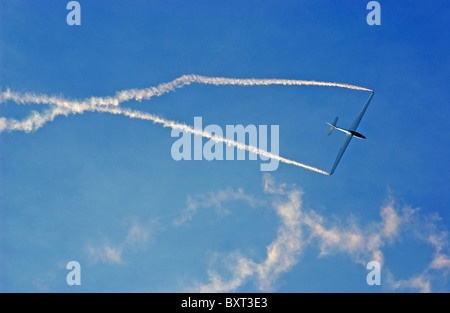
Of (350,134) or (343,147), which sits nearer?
(350,134)

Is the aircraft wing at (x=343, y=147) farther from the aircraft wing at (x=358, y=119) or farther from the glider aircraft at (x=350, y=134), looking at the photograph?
the aircraft wing at (x=358, y=119)

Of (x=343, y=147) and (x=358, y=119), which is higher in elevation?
(x=358, y=119)

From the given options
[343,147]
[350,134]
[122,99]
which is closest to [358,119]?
[350,134]

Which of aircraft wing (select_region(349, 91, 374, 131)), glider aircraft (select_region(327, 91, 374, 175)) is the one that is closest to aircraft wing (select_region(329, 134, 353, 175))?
glider aircraft (select_region(327, 91, 374, 175))

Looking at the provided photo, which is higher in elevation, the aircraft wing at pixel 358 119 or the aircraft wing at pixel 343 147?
the aircraft wing at pixel 358 119

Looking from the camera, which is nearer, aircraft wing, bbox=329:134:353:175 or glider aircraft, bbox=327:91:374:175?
glider aircraft, bbox=327:91:374:175

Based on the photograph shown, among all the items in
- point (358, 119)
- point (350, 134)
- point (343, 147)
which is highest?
point (358, 119)

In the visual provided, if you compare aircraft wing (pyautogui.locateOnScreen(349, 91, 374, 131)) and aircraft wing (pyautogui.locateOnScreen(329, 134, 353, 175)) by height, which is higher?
aircraft wing (pyautogui.locateOnScreen(349, 91, 374, 131))

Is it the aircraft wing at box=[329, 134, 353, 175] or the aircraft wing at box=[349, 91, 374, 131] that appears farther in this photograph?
the aircraft wing at box=[329, 134, 353, 175]

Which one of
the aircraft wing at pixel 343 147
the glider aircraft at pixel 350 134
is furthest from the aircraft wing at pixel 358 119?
the aircraft wing at pixel 343 147

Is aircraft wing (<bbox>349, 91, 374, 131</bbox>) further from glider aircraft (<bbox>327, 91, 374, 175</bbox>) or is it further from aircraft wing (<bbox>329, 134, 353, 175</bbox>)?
aircraft wing (<bbox>329, 134, 353, 175</bbox>)

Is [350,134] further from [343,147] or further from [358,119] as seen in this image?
[358,119]
